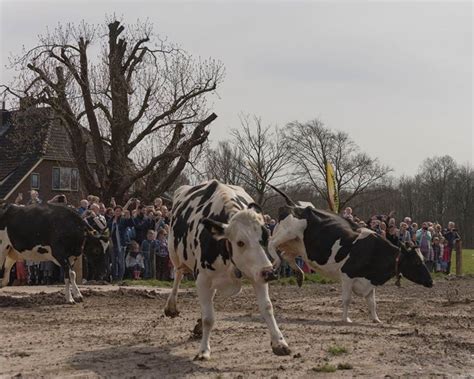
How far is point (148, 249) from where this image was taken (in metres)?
19.4

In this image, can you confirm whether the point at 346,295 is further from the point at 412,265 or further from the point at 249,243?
the point at 249,243

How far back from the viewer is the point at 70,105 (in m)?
29.8

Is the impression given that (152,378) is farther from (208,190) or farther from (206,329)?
(208,190)

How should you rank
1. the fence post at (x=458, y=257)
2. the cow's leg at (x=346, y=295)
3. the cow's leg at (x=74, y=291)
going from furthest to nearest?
the fence post at (x=458, y=257) → the cow's leg at (x=74, y=291) → the cow's leg at (x=346, y=295)

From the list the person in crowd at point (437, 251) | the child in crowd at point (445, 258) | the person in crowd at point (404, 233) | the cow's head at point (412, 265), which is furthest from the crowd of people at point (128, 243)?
the child in crowd at point (445, 258)

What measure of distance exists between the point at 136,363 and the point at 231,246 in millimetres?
1693

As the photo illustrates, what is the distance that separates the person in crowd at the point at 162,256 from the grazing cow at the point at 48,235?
466 centimetres

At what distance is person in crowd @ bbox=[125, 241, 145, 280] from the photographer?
19.2 metres

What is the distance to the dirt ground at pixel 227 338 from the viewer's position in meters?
7.83

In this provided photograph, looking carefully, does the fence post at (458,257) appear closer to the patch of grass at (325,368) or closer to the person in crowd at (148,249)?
the person in crowd at (148,249)

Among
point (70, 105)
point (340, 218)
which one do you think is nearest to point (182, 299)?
point (340, 218)

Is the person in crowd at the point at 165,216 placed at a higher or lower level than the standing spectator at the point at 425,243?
higher

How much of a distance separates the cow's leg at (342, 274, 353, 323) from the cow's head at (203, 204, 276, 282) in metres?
4.55

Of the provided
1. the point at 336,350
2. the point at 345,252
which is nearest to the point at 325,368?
the point at 336,350
